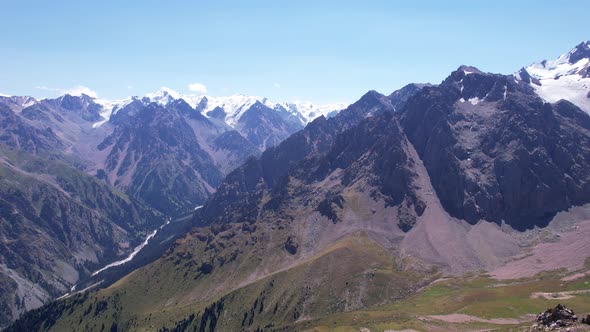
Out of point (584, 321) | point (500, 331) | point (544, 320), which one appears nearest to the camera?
point (584, 321)

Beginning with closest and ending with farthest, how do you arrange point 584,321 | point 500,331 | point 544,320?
point 584,321
point 544,320
point 500,331

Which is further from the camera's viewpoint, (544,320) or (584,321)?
(544,320)

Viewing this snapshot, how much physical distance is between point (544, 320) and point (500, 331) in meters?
Result: 89.0

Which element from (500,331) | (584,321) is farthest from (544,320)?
(500,331)

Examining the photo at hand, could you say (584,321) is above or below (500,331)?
above

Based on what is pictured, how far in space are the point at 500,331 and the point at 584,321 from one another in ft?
315

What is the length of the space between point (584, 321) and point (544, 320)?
9.08 meters

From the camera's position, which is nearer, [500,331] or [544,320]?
[544,320]

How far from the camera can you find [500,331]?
191 metres

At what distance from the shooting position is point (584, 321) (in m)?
101

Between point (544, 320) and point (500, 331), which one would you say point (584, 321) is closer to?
point (544, 320)

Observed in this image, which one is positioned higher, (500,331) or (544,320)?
(544,320)
